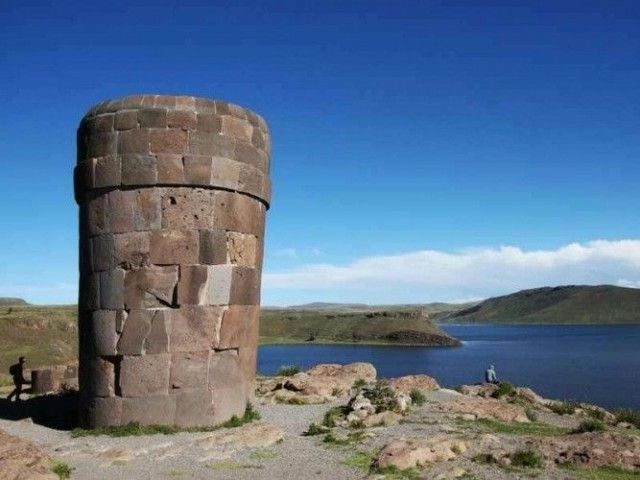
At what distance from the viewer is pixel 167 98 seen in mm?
12023

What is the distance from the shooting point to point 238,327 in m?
12.2

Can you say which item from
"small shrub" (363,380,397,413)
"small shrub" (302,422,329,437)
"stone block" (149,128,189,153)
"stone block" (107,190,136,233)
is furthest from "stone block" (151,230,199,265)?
"small shrub" (363,380,397,413)

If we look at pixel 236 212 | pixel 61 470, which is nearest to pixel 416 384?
pixel 236 212

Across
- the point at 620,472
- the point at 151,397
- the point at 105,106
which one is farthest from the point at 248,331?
the point at 620,472

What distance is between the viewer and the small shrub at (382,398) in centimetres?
1276

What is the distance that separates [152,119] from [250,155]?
2049mm

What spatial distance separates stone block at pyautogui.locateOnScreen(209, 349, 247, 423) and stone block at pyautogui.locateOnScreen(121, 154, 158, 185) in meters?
3.56

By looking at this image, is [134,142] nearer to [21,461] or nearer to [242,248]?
[242,248]

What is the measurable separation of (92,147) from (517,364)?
52961 millimetres

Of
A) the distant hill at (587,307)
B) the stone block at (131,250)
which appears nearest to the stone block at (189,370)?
the stone block at (131,250)

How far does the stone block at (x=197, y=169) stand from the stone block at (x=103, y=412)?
434 cm

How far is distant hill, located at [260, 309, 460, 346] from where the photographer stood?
9300cm

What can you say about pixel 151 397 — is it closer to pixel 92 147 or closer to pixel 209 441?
pixel 209 441

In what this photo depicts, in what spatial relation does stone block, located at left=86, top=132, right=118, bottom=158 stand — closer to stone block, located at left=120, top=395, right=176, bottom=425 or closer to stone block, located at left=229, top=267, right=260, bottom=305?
stone block, located at left=229, top=267, right=260, bottom=305
